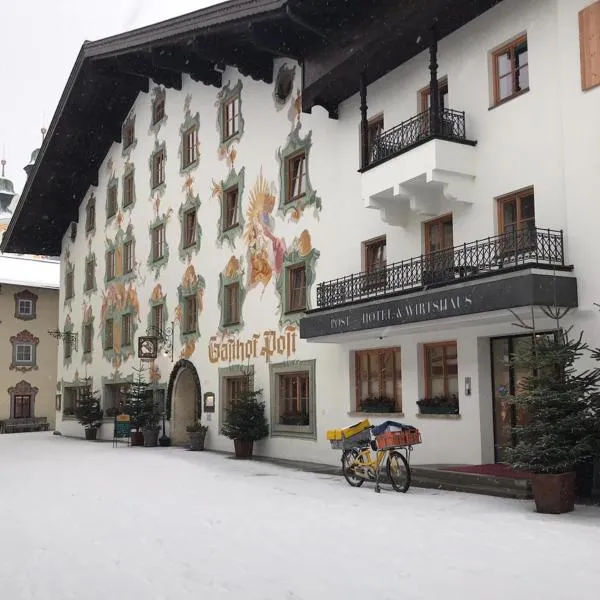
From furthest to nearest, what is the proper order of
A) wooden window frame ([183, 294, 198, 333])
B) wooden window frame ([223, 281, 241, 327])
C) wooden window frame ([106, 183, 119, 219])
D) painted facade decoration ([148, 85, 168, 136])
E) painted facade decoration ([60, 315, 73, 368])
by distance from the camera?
painted facade decoration ([60, 315, 73, 368]), wooden window frame ([106, 183, 119, 219]), painted facade decoration ([148, 85, 168, 136]), wooden window frame ([183, 294, 198, 333]), wooden window frame ([223, 281, 241, 327])

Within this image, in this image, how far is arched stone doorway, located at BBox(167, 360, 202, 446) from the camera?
25.8 metres

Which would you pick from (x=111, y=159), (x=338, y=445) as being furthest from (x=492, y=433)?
(x=111, y=159)

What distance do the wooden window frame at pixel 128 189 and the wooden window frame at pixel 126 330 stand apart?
4265 millimetres

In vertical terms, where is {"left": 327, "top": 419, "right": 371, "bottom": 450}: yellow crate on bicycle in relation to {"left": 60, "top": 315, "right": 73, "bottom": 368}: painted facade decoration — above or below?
below

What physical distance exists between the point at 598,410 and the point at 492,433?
12.1 ft

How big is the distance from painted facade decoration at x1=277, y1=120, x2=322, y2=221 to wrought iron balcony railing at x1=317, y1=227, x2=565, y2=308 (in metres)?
2.79

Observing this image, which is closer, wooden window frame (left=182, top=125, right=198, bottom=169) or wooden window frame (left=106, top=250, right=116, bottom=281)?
wooden window frame (left=182, top=125, right=198, bottom=169)

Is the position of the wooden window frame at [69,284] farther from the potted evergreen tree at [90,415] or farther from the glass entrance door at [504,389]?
the glass entrance door at [504,389]

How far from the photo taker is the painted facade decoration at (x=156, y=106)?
2823 centimetres

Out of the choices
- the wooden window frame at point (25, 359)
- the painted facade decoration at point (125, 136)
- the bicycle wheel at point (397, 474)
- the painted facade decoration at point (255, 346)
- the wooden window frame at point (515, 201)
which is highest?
the painted facade decoration at point (125, 136)

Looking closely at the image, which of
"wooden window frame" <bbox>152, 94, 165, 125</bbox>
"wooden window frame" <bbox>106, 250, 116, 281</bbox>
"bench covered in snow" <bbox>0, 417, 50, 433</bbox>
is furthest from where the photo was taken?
"bench covered in snow" <bbox>0, 417, 50, 433</bbox>

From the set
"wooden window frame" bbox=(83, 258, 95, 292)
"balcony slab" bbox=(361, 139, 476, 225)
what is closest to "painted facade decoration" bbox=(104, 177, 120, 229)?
"wooden window frame" bbox=(83, 258, 95, 292)

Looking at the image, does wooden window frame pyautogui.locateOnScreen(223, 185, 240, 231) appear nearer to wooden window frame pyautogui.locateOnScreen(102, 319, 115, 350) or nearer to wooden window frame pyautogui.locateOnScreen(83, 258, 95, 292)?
wooden window frame pyautogui.locateOnScreen(102, 319, 115, 350)

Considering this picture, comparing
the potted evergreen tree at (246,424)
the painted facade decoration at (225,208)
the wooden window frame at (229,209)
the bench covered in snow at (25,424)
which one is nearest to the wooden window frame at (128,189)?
the painted facade decoration at (225,208)
